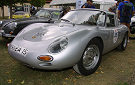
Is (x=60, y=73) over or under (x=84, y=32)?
under

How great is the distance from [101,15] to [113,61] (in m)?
1.27

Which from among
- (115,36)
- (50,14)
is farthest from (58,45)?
(50,14)

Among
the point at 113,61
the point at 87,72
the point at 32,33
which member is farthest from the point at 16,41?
the point at 113,61

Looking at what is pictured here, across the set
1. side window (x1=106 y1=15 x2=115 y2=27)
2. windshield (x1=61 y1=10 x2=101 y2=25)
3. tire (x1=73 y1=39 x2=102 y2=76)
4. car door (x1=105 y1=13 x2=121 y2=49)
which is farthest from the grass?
windshield (x1=61 y1=10 x2=101 y2=25)

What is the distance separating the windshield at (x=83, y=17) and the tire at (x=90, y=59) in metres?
0.62

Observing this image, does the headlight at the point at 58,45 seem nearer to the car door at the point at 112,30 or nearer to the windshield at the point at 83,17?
the windshield at the point at 83,17

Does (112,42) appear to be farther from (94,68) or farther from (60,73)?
(60,73)

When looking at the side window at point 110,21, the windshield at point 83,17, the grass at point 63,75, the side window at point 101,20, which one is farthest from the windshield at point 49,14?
the grass at point 63,75

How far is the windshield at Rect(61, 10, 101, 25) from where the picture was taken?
11.9 ft

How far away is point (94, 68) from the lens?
329 centimetres

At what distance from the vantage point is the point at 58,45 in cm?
267

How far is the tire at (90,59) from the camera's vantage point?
297 centimetres

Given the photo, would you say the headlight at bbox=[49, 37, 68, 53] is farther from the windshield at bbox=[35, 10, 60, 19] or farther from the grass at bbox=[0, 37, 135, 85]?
the windshield at bbox=[35, 10, 60, 19]

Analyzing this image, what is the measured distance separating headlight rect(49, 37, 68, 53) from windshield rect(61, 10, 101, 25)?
42.7 inches
